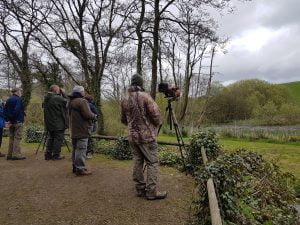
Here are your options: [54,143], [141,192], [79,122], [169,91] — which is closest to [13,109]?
[54,143]

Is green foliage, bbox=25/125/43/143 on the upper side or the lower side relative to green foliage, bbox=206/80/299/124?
lower

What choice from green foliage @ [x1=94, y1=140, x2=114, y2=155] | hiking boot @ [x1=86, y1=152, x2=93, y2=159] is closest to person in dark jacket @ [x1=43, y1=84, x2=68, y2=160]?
hiking boot @ [x1=86, y1=152, x2=93, y2=159]

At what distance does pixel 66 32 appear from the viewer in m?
16.6

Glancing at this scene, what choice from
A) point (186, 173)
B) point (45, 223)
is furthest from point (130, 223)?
point (186, 173)

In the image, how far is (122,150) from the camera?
10484mm

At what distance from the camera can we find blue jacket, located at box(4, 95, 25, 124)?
9961 mm

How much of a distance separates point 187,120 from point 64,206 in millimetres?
30171

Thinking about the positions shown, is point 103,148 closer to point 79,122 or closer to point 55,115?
point 55,115

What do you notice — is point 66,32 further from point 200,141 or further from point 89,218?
point 89,218

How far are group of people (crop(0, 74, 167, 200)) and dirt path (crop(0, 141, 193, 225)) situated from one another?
384 mm

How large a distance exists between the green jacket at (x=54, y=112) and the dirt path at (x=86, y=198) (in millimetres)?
1206

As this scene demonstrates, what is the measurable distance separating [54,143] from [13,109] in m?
1.43

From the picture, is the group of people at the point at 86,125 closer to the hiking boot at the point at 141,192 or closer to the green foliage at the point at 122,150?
the hiking boot at the point at 141,192

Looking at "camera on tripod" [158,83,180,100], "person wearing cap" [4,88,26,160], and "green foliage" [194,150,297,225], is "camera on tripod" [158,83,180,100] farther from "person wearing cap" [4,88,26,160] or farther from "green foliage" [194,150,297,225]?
"person wearing cap" [4,88,26,160]
